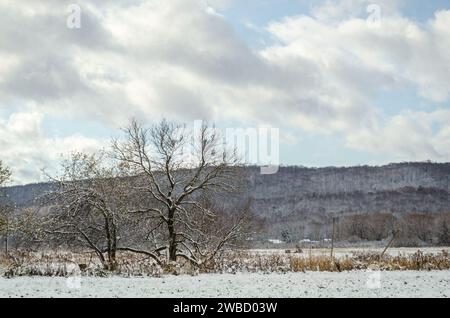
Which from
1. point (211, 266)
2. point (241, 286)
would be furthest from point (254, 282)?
point (211, 266)

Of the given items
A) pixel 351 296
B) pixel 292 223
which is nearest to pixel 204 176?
pixel 351 296

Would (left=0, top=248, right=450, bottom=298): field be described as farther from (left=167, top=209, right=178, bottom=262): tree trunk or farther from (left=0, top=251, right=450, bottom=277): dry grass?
(left=167, top=209, right=178, bottom=262): tree trunk

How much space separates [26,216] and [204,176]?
369 inches

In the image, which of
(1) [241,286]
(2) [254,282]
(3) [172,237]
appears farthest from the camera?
(3) [172,237]

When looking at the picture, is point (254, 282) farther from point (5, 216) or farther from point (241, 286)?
point (5, 216)

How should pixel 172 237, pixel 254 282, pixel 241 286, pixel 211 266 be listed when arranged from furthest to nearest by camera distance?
pixel 172 237 → pixel 211 266 → pixel 254 282 → pixel 241 286

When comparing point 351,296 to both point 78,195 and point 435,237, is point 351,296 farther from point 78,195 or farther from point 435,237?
point 435,237

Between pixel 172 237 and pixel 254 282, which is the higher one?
pixel 172 237

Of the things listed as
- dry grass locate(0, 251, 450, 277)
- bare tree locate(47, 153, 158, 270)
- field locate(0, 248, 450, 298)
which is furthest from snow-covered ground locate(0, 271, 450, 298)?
bare tree locate(47, 153, 158, 270)

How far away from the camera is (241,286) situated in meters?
15.6

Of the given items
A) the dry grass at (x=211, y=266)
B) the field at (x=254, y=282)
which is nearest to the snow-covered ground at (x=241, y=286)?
the field at (x=254, y=282)

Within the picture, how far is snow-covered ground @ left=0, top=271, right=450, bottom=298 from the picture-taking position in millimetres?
13984

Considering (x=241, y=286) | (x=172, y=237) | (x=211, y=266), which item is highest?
(x=172, y=237)

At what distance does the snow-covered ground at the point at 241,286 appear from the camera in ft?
45.9
